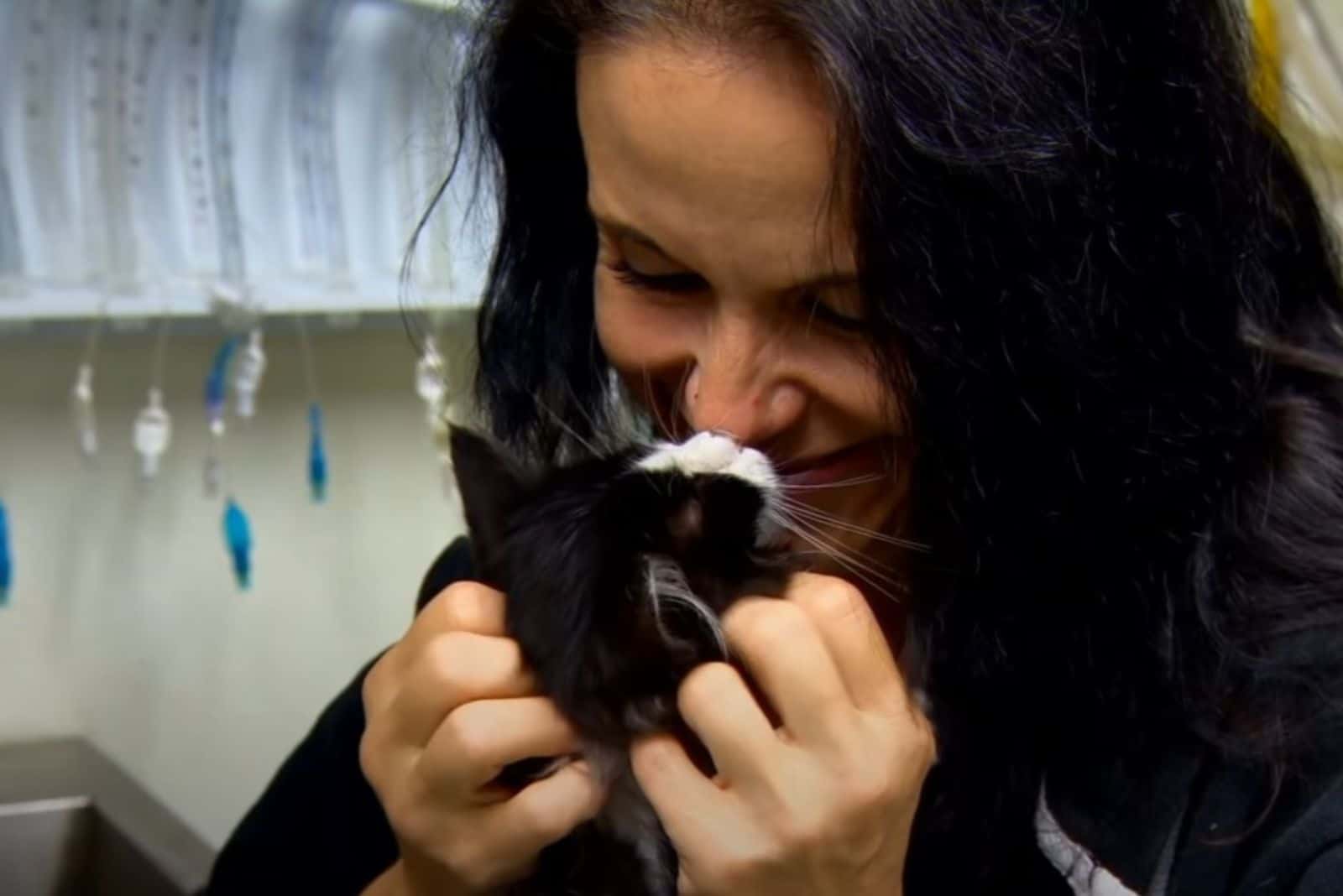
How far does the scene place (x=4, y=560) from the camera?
1339 mm

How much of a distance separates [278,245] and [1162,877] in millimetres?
1123

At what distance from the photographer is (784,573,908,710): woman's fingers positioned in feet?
2.51

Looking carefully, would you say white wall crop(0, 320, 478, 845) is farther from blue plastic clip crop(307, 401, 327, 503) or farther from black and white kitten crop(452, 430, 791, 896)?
black and white kitten crop(452, 430, 791, 896)

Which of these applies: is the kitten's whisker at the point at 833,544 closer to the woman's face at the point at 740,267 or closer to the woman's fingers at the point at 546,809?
the woman's face at the point at 740,267

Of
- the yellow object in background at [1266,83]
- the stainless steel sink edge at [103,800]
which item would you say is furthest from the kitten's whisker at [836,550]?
the stainless steel sink edge at [103,800]

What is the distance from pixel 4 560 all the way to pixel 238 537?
0.24 metres

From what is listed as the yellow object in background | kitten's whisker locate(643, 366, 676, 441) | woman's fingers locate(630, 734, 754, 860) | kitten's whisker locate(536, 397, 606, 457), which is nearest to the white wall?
kitten's whisker locate(536, 397, 606, 457)

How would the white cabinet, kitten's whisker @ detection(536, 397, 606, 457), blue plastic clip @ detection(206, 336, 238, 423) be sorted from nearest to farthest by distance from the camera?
kitten's whisker @ detection(536, 397, 606, 457) < the white cabinet < blue plastic clip @ detection(206, 336, 238, 423)

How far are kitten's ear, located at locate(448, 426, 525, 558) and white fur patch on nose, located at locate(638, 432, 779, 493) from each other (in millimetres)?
99

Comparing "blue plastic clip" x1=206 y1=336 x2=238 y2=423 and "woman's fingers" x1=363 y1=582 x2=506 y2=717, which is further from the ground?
"woman's fingers" x1=363 y1=582 x2=506 y2=717

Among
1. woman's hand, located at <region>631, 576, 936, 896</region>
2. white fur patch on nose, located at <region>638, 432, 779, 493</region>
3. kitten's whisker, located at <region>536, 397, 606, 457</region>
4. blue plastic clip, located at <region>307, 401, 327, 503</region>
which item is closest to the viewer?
woman's hand, located at <region>631, 576, 936, 896</region>

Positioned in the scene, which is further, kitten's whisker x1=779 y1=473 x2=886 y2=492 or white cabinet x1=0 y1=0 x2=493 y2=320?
white cabinet x1=0 y1=0 x2=493 y2=320

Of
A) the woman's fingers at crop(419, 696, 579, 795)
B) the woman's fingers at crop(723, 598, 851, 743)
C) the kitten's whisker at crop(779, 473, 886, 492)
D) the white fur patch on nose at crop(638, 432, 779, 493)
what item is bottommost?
the woman's fingers at crop(419, 696, 579, 795)

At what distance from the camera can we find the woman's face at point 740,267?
0.78 meters
